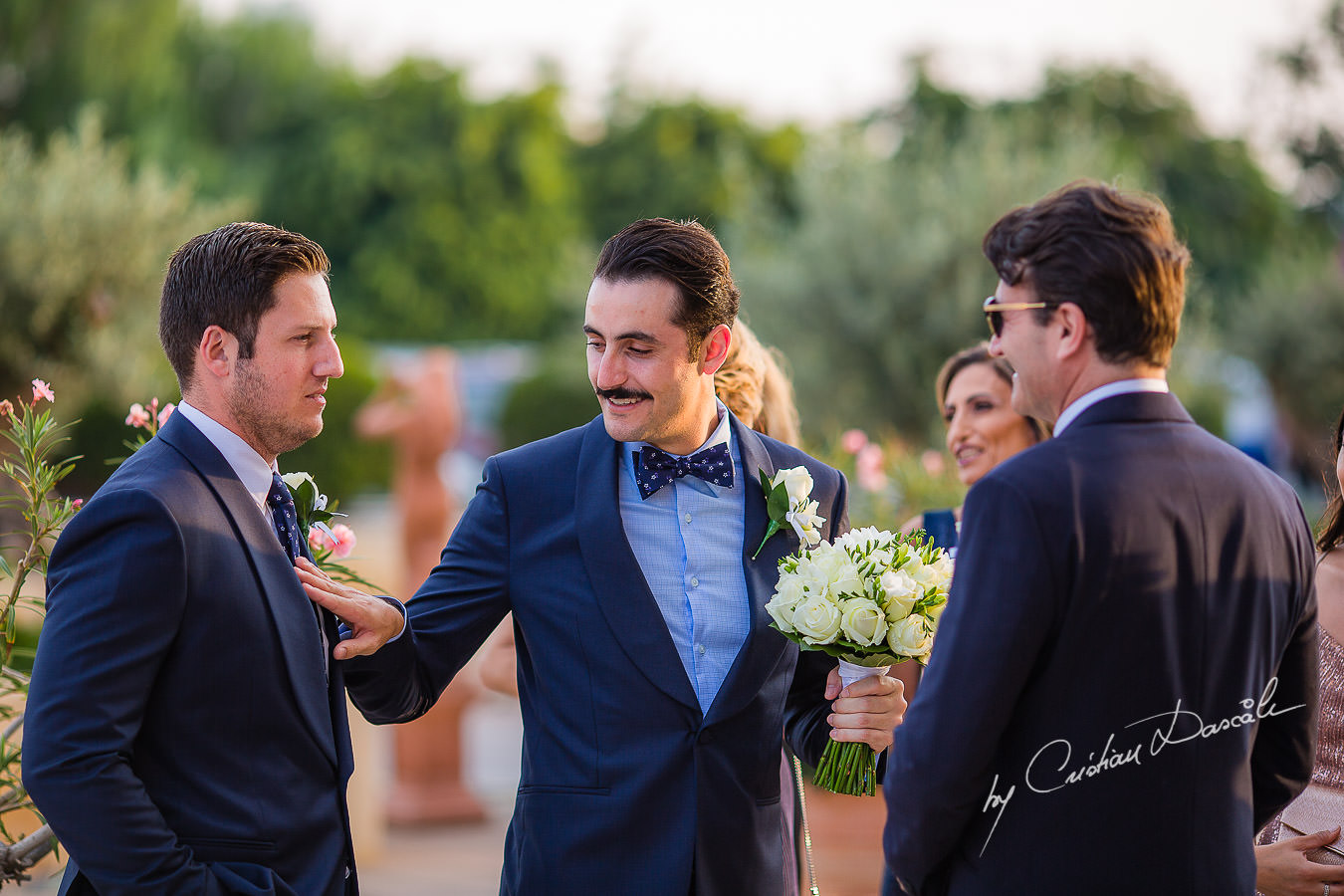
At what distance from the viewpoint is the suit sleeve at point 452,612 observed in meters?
2.81

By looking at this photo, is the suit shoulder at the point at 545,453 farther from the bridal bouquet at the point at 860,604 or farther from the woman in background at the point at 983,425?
the woman in background at the point at 983,425

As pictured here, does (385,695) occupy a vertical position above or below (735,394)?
below

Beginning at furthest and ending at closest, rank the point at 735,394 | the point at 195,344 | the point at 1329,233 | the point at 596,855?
the point at 1329,233 < the point at 735,394 < the point at 596,855 < the point at 195,344

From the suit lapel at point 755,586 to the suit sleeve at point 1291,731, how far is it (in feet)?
3.52

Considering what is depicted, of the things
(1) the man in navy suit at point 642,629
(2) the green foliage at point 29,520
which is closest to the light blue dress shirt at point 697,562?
(1) the man in navy suit at point 642,629

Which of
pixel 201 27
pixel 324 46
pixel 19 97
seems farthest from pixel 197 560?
pixel 324 46

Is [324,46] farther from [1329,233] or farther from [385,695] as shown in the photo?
[385,695]

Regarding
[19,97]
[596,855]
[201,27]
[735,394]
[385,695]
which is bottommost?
[596,855]

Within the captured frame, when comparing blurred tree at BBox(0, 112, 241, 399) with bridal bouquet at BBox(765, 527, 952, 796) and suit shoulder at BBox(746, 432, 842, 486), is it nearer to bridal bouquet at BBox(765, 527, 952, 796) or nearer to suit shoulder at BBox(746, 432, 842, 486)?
suit shoulder at BBox(746, 432, 842, 486)

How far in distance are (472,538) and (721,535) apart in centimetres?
63

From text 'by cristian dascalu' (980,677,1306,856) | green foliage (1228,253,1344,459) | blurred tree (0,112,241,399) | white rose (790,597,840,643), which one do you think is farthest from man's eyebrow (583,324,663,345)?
green foliage (1228,253,1344,459)

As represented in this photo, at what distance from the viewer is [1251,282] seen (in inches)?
999

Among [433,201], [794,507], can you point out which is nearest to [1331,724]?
[794,507]

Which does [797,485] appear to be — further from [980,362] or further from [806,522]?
[980,362]
